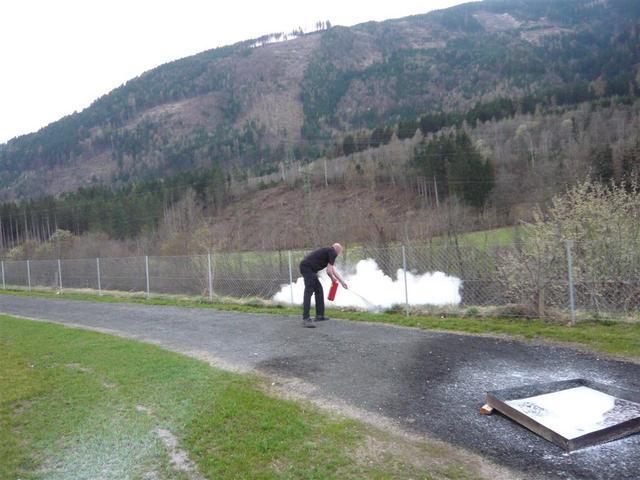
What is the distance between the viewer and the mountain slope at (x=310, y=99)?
339 ft

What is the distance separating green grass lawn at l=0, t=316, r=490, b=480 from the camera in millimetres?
4008

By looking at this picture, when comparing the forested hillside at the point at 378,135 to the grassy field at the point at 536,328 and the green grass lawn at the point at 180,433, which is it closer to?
the grassy field at the point at 536,328

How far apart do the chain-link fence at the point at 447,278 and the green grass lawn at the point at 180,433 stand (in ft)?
18.8

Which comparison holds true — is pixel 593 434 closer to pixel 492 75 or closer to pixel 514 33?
pixel 492 75

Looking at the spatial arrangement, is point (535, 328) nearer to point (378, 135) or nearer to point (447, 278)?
point (447, 278)

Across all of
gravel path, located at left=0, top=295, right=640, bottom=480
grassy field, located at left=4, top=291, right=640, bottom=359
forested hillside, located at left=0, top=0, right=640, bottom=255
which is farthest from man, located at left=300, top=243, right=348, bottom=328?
forested hillside, located at left=0, top=0, right=640, bottom=255

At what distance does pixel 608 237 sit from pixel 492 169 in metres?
37.2

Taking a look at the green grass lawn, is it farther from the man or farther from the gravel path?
the man

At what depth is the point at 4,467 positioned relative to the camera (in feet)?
14.2

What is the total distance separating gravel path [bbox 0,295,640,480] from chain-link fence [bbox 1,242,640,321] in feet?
6.30

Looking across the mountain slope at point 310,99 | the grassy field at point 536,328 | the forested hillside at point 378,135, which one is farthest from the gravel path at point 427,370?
the mountain slope at point 310,99

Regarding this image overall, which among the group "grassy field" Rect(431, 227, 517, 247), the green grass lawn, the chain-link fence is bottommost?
the green grass lawn

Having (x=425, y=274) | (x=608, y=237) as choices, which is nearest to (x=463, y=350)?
(x=608, y=237)

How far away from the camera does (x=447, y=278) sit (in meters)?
12.1
